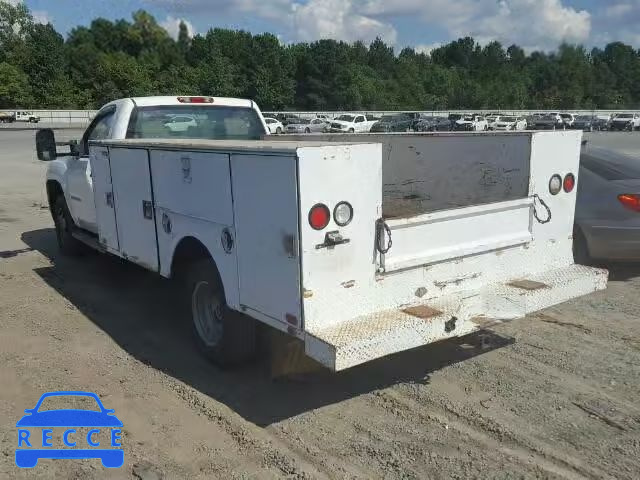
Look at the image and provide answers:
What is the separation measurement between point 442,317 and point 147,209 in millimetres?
2747

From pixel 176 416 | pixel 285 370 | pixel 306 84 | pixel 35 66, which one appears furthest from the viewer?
pixel 306 84

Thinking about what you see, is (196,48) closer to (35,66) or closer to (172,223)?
(35,66)

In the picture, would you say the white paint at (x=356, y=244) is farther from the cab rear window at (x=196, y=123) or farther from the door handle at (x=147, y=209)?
the cab rear window at (x=196, y=123)

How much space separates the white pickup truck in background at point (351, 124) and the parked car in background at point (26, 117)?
32.0 m

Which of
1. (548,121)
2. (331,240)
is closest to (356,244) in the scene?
(331,240)

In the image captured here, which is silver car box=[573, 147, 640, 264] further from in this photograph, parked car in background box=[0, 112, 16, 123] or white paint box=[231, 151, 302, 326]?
parked car in background box=[0, 112, 16, 123]

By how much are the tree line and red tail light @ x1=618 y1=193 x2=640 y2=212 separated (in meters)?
63.1

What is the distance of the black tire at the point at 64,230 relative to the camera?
823 centimetres

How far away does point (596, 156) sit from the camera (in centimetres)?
728

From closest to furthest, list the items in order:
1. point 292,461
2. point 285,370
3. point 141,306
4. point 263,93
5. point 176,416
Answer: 1. point 292,461
2. point 176,416
3. point 285,370
4. point 141,306
5. point 263,93

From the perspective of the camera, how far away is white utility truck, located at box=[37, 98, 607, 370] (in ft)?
A: 11.8

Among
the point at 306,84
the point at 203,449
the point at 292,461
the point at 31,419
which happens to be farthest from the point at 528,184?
the point at 306,84

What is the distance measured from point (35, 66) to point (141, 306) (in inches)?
3265

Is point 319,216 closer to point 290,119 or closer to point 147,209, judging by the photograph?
point 147,209
